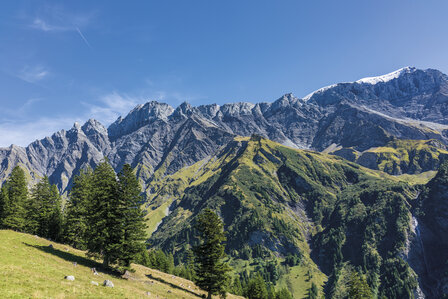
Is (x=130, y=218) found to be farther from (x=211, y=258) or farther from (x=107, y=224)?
(x=211, y=258)

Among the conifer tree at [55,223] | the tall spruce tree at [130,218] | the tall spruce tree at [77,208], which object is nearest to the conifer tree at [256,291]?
the tall spruce tree at [77,208]

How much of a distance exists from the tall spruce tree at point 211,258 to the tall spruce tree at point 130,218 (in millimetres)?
11329

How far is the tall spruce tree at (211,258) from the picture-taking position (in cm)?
4734

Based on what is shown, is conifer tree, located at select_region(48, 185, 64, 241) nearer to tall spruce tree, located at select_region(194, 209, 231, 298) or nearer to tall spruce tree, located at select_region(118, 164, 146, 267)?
tall spruce tree, located at select_region(118, 164, 146, 267)

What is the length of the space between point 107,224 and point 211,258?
19.2 m

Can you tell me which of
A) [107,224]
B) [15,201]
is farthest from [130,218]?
[15,201]

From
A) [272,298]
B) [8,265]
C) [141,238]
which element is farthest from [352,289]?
[8,265]

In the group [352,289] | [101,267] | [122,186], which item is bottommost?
[352,289]

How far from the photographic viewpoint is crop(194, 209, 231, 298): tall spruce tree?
155 feet

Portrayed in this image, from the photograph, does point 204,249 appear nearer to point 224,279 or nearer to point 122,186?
point 224,279

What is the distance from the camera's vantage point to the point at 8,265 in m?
26.7

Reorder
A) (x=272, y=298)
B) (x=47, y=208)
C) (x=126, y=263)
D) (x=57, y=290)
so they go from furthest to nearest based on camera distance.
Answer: (x=272, y=298) → (x=47, y=208) → (x=126, y=263) → (x=57, y=290)

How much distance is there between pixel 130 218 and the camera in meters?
43.0

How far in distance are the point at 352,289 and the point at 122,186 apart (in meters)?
71.1
